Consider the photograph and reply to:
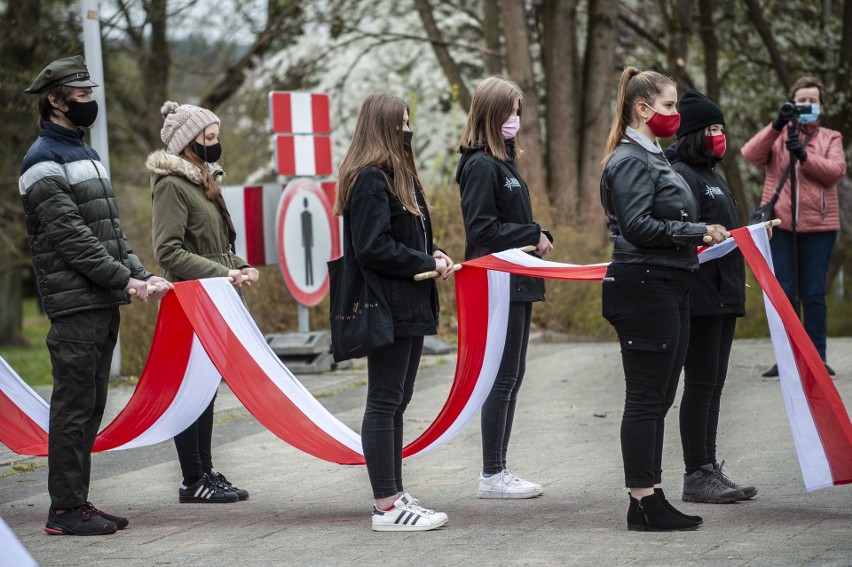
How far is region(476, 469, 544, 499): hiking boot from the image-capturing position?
6238mm

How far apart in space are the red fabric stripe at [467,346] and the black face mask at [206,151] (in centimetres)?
145

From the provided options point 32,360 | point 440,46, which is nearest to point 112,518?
point 440,46

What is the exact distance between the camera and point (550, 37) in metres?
16.3

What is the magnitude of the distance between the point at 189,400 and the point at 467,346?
1427 mm

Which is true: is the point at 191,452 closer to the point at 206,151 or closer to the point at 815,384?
the point at 206,151

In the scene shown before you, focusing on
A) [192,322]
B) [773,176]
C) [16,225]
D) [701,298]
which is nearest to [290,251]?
[773,176]

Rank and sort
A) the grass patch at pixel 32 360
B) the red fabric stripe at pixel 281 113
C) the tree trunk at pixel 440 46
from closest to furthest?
the red fabric stripe at pixel 281 113 < the grass patch at pixel 32 360 < the tree trunk at pixel 440 46

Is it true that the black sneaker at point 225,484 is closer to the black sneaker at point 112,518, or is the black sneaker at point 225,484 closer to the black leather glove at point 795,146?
the black sneaker at point 112,518

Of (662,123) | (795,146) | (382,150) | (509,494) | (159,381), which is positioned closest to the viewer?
(662,123)

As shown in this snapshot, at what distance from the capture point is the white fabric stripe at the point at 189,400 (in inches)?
249

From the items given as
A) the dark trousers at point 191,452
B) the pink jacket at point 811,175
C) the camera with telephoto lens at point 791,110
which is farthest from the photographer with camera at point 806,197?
the dark trousers at point 191,452

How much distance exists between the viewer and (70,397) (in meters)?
5.81

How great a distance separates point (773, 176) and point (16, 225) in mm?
15195

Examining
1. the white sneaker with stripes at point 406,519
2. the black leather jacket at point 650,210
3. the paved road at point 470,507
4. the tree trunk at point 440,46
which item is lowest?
the paved road at point 470,507
